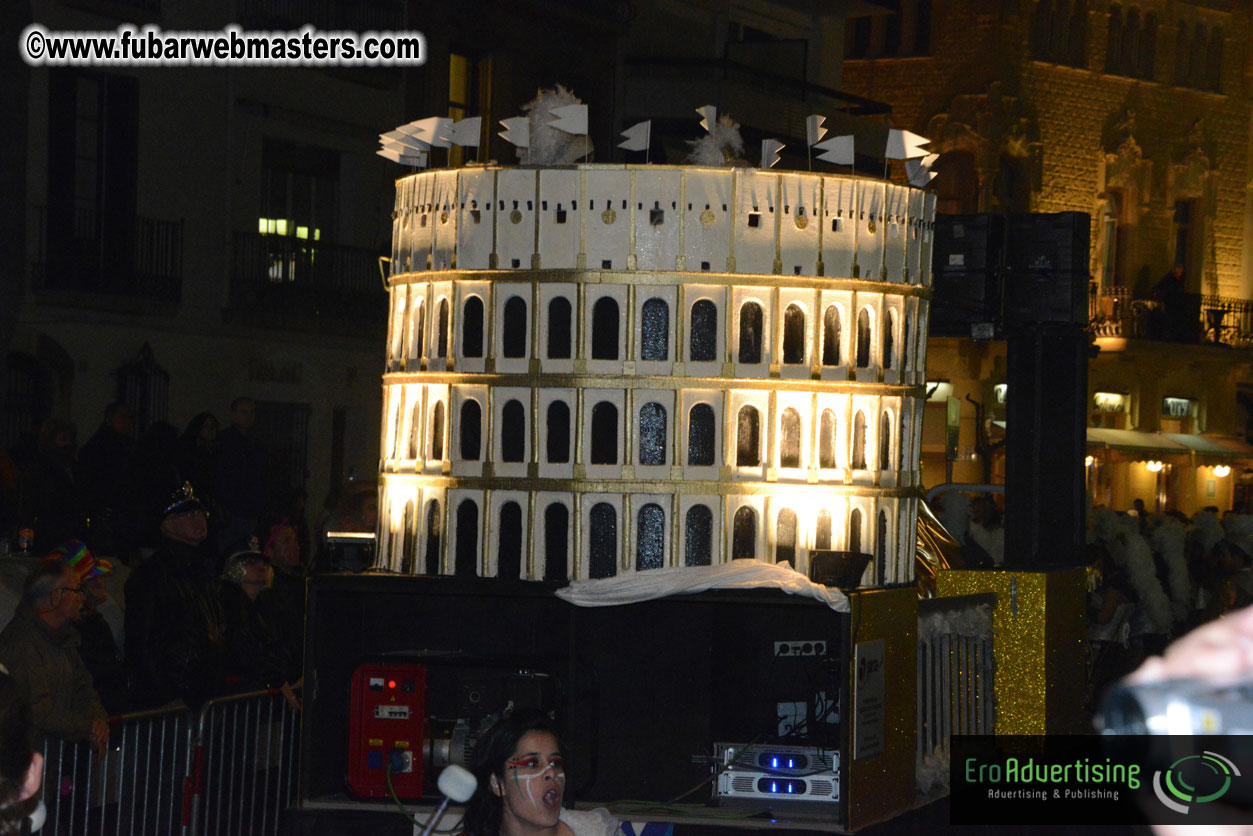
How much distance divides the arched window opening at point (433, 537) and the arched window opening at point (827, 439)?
1851mm

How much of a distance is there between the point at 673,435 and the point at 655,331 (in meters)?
0.49

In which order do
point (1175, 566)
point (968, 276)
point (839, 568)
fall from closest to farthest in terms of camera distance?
point (839, 568)
point (968, 276)
point (1175, 566)

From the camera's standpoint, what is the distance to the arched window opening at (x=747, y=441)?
9.04 metres

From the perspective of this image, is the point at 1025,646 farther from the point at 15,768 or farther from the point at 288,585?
the point at 15,768

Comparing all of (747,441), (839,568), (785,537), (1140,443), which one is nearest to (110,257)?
(747,441)

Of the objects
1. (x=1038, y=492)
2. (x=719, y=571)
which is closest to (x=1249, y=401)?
(x=1038, y=492)

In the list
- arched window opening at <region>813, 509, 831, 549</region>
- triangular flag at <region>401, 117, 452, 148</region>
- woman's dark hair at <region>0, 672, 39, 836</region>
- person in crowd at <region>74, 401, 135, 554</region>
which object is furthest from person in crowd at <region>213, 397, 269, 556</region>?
woman's dark hair at <region>0, 672, 39, 836</region>

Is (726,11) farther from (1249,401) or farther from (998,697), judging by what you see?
(998,697)

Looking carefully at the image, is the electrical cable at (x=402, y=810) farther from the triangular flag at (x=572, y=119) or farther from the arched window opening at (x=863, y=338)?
the triangular flag at (x=572, y=119)

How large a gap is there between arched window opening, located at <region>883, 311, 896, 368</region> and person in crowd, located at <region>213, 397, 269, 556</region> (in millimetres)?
7295

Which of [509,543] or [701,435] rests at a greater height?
[701,435]

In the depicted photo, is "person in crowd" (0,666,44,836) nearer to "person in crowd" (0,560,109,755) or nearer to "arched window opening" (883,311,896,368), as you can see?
"person in crowd" (0,560,109,755)

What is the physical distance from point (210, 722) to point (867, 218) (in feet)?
12.9

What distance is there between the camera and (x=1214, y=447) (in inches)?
1732
